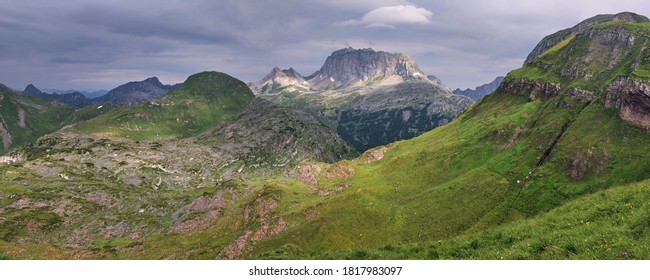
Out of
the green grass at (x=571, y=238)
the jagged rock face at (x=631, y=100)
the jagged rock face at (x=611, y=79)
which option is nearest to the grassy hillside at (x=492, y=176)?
the jagged rock face at (x=611, y=79)

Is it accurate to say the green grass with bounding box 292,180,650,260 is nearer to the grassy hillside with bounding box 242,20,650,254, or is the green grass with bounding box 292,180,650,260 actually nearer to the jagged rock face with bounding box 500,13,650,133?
the grassy hillside with bounding box 242,20,650,254

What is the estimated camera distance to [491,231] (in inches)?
1265

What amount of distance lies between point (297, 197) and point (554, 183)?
92.3 meters

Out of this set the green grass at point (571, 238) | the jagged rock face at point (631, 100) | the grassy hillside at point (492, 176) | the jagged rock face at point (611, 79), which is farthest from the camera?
the jagged rock face at point (611, 79)

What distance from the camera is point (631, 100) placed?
4707 inches

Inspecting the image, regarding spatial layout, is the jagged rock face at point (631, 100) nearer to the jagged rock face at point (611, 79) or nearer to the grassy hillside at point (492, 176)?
the jagged rock face at point (611, 79)

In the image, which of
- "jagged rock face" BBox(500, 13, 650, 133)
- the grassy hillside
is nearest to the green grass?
the grassy hillside

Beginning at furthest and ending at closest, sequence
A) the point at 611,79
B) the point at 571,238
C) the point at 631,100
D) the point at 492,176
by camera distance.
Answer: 1. the point at 611,79
2. the point at 492,176
3. the point at 631,100
4. the point at 571,238

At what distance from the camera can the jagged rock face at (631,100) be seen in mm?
114019

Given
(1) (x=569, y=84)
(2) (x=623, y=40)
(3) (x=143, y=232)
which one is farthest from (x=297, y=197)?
(2) (x=623, y=40)

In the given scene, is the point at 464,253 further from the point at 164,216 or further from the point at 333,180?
the point at 164,216

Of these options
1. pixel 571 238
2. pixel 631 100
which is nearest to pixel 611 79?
pixel 631 100

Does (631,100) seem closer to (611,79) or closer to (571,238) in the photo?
(611,79)

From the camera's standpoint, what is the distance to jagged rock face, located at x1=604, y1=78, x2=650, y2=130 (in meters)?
114
